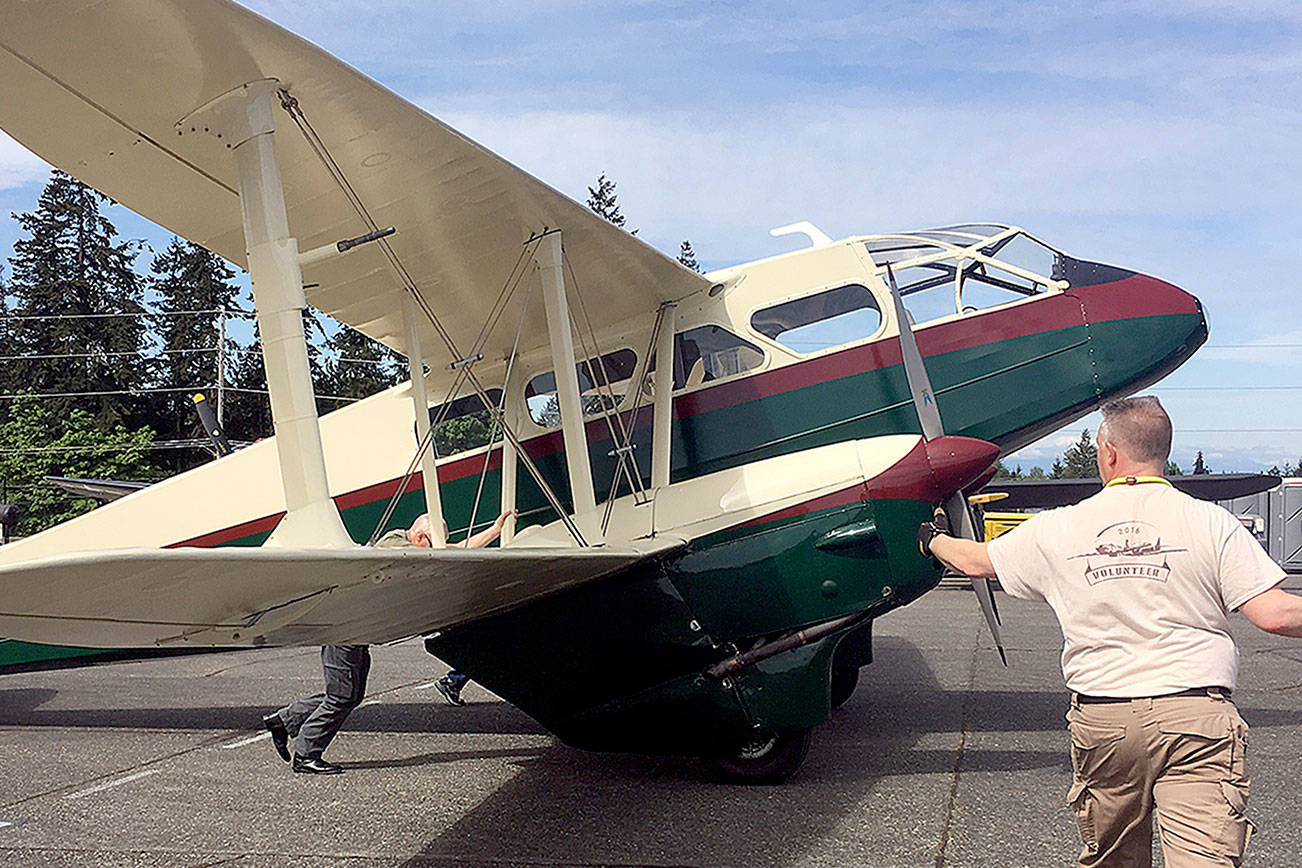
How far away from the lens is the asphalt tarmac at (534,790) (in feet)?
17.0

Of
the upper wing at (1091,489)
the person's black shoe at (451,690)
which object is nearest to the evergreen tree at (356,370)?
the upper wing at (1091,489)

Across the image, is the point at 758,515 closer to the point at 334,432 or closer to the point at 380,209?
the point at 380,209

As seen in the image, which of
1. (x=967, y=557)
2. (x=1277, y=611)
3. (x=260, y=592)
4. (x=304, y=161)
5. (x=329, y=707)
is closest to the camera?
(x=1277, y=611)

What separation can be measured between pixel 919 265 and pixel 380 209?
3604 millimetres

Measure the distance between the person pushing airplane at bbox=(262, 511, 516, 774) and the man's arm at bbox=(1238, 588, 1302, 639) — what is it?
4549mm

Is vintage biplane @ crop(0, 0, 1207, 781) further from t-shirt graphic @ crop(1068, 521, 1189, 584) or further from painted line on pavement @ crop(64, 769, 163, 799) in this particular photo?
t-shirt graphic @ crop(1068, 521, 1189, 584)

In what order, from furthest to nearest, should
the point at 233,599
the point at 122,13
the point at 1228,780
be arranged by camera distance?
the point at 122,13, the point at 233,599, the point at 1228,780

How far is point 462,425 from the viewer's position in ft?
24.9

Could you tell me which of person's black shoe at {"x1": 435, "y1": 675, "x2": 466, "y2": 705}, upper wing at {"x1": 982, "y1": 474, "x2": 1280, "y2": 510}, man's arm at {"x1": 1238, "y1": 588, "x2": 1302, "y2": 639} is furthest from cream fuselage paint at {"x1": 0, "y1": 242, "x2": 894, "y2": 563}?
upper wing at {"x1": 982, "y1": 474, "x2": 1280, "y2": 510}

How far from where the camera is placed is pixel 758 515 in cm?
625

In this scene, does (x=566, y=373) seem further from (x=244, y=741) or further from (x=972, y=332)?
(x=244, y=741)

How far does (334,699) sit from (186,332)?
52793 mm

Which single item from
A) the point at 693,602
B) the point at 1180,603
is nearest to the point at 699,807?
the point at 693,602

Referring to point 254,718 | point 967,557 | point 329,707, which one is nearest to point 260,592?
point 967,557
